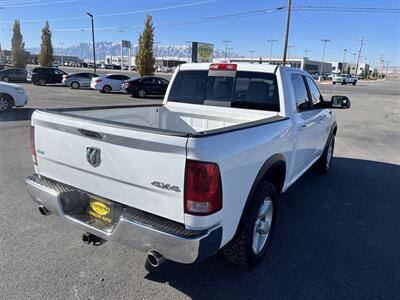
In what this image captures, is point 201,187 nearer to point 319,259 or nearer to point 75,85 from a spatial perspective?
point 319,259

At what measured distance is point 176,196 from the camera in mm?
2184

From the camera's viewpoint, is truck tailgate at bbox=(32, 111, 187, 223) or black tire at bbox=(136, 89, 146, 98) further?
black tire at bbox=(136, 89, 146, 98)

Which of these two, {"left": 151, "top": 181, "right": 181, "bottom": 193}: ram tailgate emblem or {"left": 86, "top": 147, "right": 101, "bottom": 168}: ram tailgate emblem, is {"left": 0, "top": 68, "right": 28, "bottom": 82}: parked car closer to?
{"left": 86, "top": 147, "right": 101, "bottom": 168}: ram tailgate emblem

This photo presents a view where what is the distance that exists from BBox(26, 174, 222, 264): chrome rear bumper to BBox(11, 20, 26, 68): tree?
48633 mm

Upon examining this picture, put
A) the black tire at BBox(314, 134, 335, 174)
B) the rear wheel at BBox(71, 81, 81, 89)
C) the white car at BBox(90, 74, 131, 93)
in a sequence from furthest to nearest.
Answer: the rear wheel at BBox(71, 81, 81, 89) → the white car at BBox(90, 74, 131, 93) → the black tire at BBox(314, 134, 335, 174)

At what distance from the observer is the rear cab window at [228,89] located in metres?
3.82

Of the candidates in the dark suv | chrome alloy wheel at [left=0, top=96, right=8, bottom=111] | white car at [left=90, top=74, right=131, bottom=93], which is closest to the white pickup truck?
chrome alloy wheel at [left=0, top=96, right=8, bottom=111]

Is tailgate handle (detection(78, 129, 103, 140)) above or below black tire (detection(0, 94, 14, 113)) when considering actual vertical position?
above

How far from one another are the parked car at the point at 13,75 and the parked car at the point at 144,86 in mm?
13799

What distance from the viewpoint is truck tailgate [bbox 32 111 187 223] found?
216cm

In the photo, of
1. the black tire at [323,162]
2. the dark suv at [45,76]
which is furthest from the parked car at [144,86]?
the black tire at [323,162]

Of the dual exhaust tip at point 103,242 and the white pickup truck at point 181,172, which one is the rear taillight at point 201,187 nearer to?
the white pickup truck at point 181,172

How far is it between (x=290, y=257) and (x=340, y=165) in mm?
4370

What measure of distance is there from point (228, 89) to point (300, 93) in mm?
992
